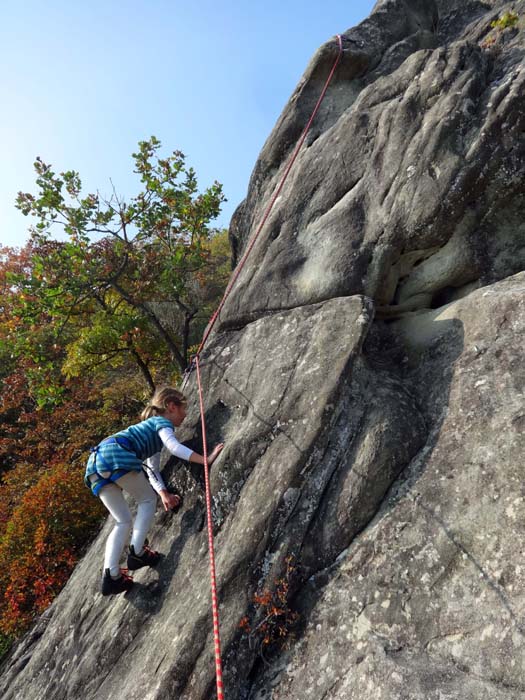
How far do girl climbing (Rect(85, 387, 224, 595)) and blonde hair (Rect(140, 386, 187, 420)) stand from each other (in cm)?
21

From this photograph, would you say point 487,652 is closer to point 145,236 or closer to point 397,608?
point 397,608

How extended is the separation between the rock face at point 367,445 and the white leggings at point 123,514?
1.67ft

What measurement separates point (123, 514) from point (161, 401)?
5.61 ft

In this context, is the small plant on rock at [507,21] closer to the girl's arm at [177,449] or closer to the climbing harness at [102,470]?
the girl's arm at [177,449]

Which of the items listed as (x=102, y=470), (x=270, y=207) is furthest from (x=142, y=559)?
(x=270, y=207)

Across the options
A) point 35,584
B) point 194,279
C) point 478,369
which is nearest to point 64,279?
point 194,279

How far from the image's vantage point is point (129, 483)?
586cm

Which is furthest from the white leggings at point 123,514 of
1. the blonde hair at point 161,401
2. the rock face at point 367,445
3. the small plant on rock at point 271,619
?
the small plant on rock at point 271,619

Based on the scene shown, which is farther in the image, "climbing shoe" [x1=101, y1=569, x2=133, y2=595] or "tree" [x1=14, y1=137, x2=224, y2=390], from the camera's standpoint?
"tree" [x1=14, y1=137, x2=224, y2=390]

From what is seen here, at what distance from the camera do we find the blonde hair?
647 centimetres

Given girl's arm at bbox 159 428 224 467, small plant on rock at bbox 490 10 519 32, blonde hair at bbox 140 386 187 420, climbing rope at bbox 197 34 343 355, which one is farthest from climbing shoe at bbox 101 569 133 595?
small plant on rock at bbox 490 10 519 32

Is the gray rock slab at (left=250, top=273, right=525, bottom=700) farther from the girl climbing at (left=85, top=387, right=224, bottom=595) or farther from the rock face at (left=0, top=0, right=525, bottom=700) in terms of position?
the girl climbing at (left=85, top=387, right=224, bottom=595)

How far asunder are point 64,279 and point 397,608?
1270cm

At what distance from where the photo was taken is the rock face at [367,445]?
416 cm
